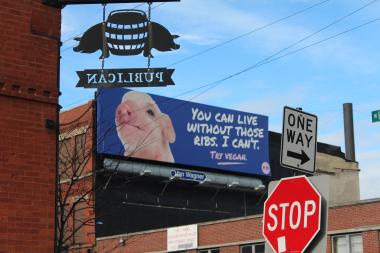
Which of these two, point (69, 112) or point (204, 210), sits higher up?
point (69, 112)

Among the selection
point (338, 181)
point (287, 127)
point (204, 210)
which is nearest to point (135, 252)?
point (204, 210)

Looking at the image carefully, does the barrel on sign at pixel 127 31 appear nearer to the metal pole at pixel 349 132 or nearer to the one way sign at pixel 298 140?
the one way sign at pixel 298 140

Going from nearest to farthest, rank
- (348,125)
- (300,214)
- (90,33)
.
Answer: (300,214), (90,33), (348,125)

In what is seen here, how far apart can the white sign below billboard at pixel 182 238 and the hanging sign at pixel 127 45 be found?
26.3 m

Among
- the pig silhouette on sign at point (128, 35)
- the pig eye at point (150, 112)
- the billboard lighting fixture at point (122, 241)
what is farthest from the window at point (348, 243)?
the pig silhouette on sign at point (128, 35)

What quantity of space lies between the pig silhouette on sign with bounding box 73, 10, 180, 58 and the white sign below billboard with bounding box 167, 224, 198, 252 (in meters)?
26.2

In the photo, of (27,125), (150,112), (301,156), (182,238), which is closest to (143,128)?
(150,112)

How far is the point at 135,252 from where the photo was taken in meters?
40.0

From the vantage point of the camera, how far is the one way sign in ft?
28.3

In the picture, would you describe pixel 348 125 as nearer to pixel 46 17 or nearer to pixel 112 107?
pixel 112 107

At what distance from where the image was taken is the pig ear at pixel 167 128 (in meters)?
44.1

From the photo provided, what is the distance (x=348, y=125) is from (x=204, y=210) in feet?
50.8

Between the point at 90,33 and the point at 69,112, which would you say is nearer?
the point at 90,33

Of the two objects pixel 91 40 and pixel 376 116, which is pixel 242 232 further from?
pixel 91 40
